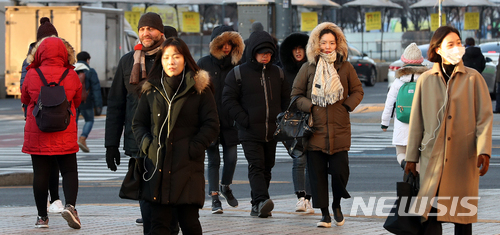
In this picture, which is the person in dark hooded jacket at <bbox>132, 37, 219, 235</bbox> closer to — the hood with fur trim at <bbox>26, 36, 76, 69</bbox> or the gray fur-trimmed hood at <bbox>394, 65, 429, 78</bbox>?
the hood with fur trim at <bbox>26, 36, 76, 69</bbox>

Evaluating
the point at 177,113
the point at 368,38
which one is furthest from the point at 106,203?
the point at 368,38

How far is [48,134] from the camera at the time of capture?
7516 mm

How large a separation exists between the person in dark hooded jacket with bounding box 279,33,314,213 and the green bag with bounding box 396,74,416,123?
1.30 m

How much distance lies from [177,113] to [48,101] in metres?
2.19

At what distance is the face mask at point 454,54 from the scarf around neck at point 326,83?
175 cm

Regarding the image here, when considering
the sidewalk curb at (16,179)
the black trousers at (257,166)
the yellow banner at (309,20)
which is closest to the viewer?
the black trousers at (257,166)

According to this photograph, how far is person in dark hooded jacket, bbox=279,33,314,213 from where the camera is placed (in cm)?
849

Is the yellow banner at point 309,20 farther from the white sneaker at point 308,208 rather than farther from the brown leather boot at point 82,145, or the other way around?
the white sneaker at point 308,208

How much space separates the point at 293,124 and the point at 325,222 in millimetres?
901

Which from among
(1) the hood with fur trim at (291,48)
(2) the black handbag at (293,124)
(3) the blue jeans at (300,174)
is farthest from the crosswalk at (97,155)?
(2) the black handbag at (293,124)

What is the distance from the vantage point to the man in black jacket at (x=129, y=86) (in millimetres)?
6750

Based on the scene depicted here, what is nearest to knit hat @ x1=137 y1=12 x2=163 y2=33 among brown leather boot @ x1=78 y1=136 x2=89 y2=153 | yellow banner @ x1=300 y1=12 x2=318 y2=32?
brown leather boot @ x1=78 y1=136 x2=89 y2=153

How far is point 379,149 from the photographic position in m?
15.0

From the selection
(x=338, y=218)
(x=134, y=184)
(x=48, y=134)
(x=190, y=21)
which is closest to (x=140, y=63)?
(x=48, y=134)
